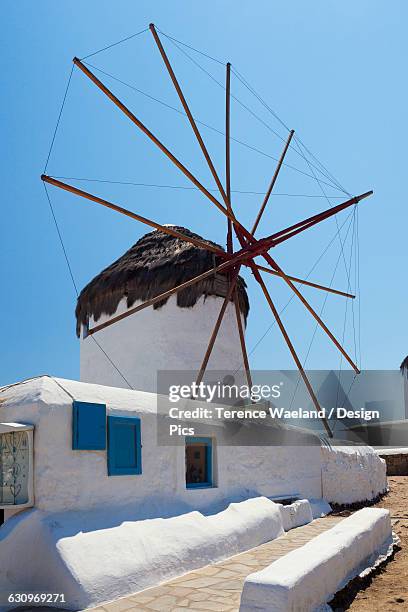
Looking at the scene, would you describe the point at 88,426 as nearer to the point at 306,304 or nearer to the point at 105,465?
the point at 105,465

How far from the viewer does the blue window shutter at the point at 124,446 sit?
Result: 640 centimetres

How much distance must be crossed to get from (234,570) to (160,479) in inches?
56.5

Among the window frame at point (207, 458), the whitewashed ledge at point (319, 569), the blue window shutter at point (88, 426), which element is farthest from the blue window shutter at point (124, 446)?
the whitewashed ledge at point (319, 569)

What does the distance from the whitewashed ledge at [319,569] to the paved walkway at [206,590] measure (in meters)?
0.68

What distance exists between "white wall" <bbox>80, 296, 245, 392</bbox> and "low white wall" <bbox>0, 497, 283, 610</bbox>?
6120 millimetres

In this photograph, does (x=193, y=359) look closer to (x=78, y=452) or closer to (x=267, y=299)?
(x=267, y=299)

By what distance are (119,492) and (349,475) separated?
6807 millimetres

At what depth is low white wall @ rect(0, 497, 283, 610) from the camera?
16.7ft

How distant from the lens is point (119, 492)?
21.0 feet

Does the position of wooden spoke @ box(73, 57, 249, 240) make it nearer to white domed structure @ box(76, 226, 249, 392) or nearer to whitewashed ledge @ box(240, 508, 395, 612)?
white domed structure @ box(76, 226, 249, 392)

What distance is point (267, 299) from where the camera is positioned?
1201 cm

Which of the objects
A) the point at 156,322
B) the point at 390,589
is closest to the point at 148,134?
the point at 156,322

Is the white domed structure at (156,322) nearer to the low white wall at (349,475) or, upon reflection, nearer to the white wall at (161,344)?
the white wall at (161,344)

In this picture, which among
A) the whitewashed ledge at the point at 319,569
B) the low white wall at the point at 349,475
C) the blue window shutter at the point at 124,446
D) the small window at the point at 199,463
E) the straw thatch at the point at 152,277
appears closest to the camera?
the whitewashed ledge at the point at 319,569
